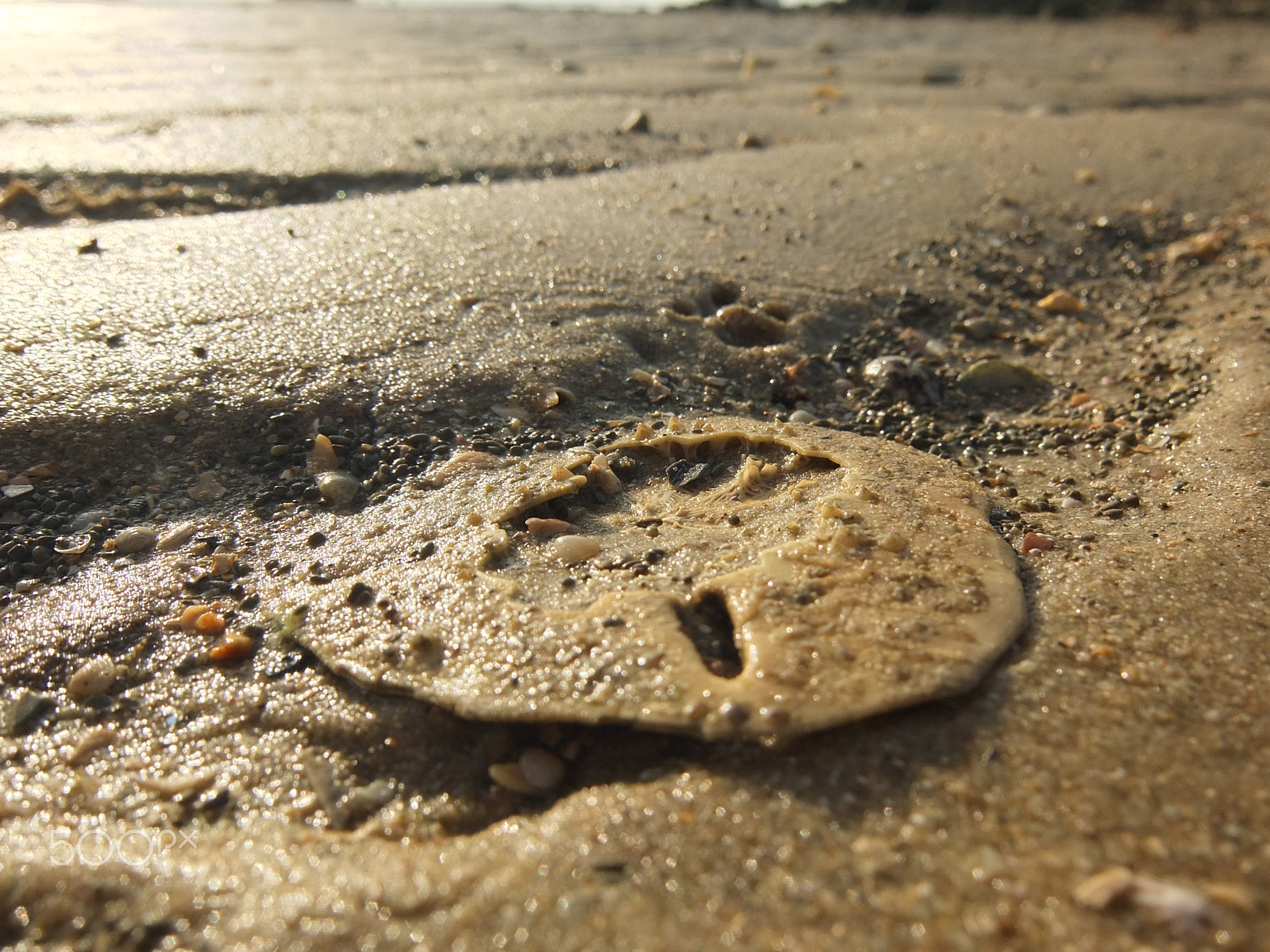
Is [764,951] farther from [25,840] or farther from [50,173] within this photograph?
[50,173]

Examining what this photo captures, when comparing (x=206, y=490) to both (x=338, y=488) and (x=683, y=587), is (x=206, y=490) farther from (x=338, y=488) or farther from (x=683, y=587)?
(x=683, y=587)

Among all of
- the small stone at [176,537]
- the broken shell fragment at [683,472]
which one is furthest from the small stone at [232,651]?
the broken shell fragment at [683,472]

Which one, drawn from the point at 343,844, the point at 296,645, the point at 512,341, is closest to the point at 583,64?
the point at 512,341

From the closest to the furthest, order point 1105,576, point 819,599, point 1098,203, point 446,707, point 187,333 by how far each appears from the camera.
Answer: point 446,707, point 819,599, point 1105,576, point 187,333, point 1098,203

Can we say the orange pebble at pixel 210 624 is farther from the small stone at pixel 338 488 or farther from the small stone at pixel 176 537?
the small stone at pixel 338 488

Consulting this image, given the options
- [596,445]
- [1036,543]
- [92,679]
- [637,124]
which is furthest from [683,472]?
[637,124]

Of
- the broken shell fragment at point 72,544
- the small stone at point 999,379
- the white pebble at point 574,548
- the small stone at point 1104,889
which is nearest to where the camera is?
the small stone at point 1104,889
